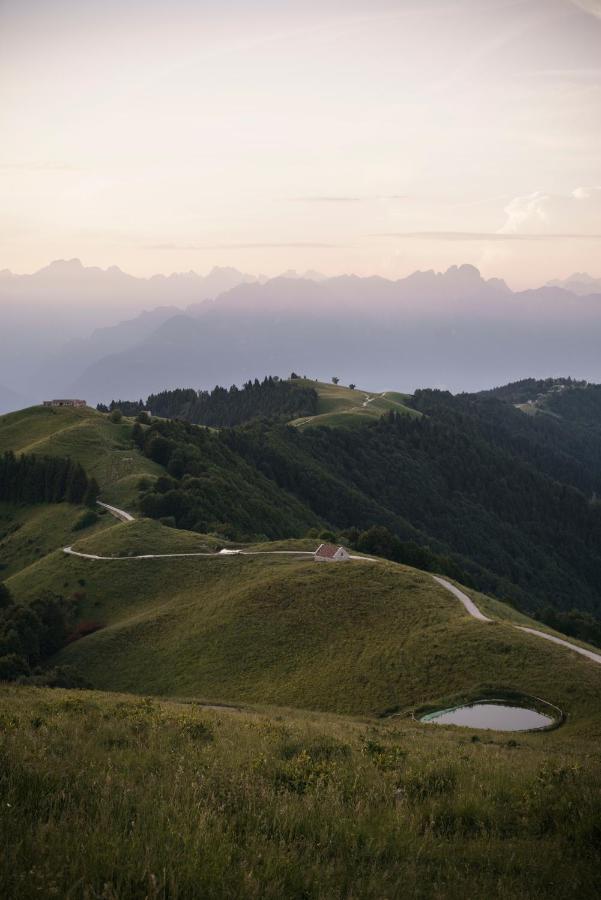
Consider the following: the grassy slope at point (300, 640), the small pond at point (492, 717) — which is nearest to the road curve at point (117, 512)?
the grassy slope at point (300, 640)

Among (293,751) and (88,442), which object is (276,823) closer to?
(293,751)

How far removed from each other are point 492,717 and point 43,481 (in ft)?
333

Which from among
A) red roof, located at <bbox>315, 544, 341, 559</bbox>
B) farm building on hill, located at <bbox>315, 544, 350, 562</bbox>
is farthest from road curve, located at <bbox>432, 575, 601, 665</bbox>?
red roof, located at <bbox>315, 544, 341, 559</bbox>

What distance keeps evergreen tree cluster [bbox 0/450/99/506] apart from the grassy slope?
37434 millimetres

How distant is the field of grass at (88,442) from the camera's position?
12238 centimetres

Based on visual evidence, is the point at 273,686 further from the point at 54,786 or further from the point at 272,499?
the point at 272,499

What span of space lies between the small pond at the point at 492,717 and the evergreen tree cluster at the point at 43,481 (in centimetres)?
8434

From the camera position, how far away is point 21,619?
210 ft

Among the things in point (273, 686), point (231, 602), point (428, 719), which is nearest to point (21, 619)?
point (231, 602)

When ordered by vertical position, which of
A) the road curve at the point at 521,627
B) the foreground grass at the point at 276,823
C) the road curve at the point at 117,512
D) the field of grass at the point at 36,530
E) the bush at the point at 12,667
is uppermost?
the foreground grass at the point at 276,823

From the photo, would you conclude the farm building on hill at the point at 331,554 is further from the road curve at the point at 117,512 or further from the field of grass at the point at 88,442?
the field of grass at the point at 88,442

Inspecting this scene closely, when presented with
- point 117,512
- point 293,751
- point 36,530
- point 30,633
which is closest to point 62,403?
point 36,530

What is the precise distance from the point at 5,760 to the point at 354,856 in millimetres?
5869

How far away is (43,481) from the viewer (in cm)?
12312
